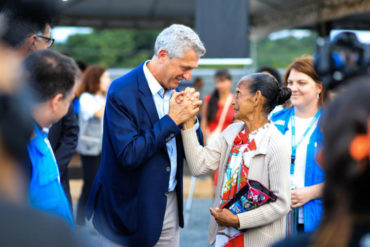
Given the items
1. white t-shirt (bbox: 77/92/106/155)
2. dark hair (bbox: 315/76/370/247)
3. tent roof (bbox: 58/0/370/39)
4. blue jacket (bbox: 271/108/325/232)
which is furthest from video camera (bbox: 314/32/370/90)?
tent roof (bbox: 58/0/370/39)

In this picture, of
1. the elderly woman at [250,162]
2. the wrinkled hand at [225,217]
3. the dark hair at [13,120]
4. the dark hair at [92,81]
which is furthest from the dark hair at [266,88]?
the dark hair at [92,81]

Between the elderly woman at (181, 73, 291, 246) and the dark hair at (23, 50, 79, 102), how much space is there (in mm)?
1025

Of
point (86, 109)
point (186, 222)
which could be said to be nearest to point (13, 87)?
point (86, 109)

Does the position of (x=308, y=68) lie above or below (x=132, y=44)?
below

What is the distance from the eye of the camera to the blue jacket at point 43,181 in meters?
2.08

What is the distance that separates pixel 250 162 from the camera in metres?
2.90

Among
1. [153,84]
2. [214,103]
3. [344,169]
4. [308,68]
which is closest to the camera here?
[344,169]

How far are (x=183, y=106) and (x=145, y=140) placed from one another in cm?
29

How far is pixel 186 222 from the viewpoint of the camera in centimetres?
679

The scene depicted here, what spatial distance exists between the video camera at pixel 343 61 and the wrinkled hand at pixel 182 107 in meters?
1.07

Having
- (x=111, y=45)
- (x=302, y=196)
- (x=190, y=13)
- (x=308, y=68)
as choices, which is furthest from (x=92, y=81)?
(x=111, y=45)

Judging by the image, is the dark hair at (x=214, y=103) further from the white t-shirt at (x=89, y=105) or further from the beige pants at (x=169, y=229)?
the beige pants at (x=169, y=229)

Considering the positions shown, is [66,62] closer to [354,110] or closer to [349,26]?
[354,110]

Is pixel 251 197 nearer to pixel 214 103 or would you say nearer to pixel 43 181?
pixel 43 181
